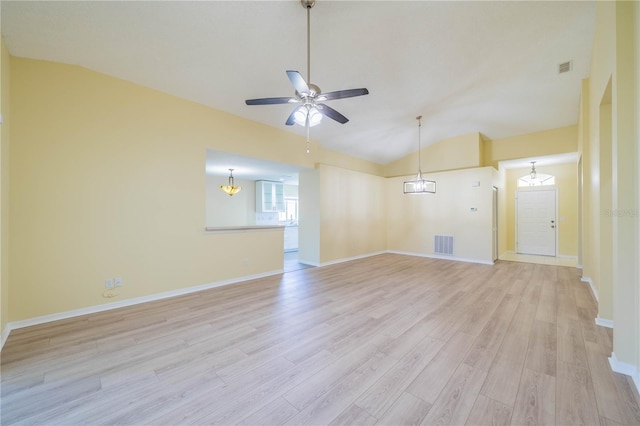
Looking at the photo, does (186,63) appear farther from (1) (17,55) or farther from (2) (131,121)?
(1) (17,55)

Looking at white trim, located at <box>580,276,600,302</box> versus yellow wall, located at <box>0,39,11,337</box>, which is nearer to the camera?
yellow wall, located at <box>0,39,11,337</box>

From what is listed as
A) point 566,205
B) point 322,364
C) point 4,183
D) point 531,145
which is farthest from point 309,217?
point 566,205

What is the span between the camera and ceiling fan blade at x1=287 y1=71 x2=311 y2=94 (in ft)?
7.21

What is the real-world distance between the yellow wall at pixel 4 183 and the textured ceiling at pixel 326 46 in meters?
0.34

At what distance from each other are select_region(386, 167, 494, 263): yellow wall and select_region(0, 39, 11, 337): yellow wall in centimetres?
805

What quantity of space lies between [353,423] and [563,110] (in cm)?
700

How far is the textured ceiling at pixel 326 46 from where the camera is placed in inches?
100

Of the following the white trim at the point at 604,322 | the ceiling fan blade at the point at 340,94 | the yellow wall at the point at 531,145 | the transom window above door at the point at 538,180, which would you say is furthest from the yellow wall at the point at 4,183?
the transom window above door at the point at 538,180

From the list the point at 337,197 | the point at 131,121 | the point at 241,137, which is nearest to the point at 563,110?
the point at 337,197

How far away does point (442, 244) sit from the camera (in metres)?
7.01

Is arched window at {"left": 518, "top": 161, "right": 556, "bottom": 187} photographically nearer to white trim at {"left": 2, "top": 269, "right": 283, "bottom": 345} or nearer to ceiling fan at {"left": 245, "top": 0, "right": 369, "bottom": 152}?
ceiling fan at {"left": 245, "top": 0, "right": 369, "bottom": 152}

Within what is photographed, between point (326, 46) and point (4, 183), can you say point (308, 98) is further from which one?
point (4, 183)

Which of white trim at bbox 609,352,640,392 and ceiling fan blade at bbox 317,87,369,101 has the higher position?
ceiling fan blade at bbox 317,87,369,101

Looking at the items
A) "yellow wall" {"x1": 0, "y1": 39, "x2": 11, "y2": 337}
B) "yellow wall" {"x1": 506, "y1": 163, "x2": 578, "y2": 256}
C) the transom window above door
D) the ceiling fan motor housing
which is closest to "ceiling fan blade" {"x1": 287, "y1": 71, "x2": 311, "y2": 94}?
the ceiling fan motor housing
